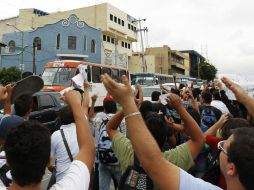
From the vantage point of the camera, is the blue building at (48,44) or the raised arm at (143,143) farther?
the blue building at (48,44)

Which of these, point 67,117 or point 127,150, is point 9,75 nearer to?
point 67,117

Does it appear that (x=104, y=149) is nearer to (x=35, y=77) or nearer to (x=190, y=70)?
(x=35, y=77)

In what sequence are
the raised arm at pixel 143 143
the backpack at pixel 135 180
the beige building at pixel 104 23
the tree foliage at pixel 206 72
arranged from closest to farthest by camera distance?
the raised arm at pixel 143 143
the backpack at pixel 135 180
the beige building at pixel 104 23
the tree foliage at pixel 206 72

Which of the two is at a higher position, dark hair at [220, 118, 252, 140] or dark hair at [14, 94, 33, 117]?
dark hair at [14, 94, 33, 117]

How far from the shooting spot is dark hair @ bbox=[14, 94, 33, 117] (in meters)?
3.67

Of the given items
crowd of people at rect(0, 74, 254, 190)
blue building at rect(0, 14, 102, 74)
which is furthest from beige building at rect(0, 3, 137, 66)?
crowd of people at rect(0, 74, 254, 190)

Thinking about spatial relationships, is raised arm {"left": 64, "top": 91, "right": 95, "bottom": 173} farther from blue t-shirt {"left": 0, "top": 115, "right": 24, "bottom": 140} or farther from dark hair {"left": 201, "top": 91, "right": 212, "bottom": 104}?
dark hair {"left": 201, "top": 91, "right": 212, "bottom": 104}

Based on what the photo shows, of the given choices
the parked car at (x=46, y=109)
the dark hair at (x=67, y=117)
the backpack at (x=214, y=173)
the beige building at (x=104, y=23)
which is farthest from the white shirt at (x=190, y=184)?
the beige building at (x=104, y=23)

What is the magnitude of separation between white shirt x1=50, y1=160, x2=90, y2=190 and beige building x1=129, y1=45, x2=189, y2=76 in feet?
175

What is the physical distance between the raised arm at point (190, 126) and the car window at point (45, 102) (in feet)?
29.4

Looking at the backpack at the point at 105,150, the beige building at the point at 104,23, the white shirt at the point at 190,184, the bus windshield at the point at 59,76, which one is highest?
the beige building at the point at 104,23

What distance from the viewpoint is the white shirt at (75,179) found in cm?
196

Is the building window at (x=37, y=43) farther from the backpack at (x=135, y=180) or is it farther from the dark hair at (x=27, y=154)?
the dark hair at (x=27, y=154)

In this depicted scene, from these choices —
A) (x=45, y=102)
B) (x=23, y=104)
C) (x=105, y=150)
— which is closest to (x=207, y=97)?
(x=105, y=150)
